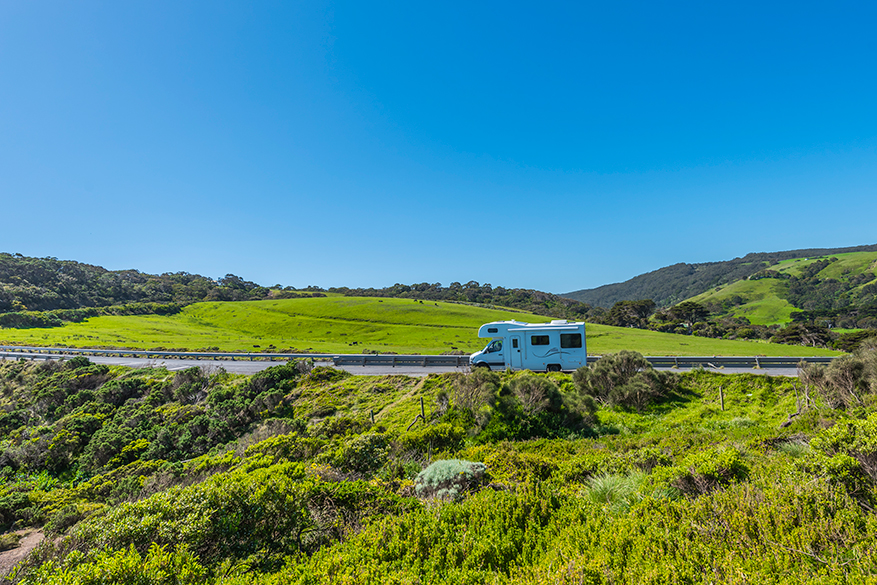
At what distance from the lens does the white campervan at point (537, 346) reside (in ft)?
66.0

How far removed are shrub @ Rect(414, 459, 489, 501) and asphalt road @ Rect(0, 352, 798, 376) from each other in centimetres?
1550

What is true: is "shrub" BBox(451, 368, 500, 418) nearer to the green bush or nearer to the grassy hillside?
the green bush

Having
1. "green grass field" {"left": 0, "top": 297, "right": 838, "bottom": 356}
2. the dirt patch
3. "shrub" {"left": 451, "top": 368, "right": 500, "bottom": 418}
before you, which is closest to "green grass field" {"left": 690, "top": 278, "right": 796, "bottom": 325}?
"green grass field" {"left": 0, "top": 297, "right": 838, "bottom": 356}

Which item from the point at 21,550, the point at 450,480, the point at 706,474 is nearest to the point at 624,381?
the point at 706,474

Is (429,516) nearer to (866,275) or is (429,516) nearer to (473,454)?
(473,454)

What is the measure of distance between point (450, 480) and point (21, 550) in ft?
39.1

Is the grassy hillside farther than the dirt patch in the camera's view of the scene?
Yes

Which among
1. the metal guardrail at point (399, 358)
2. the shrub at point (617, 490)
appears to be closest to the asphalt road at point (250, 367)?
the metal guardrail at point (399, 358)

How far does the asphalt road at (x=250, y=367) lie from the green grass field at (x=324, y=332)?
7012 mm

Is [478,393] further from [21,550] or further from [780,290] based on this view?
[780,290]

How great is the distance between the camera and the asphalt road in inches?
789

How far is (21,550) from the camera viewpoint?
30.0ft

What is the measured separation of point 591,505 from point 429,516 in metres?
2.55

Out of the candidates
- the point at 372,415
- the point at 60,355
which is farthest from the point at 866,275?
the point at 60,355
